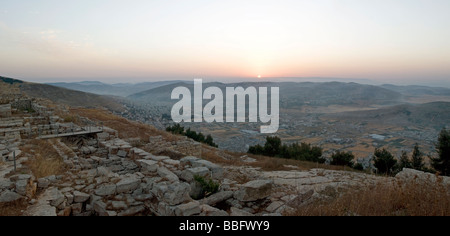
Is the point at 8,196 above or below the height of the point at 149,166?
above

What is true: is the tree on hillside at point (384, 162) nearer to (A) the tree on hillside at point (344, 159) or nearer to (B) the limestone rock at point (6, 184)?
(A) the tree on hillside at point (344, 159)

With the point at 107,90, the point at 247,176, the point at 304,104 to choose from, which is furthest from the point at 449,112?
the point at 107,90

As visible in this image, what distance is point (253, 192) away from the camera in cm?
570

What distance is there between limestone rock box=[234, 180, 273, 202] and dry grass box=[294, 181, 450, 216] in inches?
64.3

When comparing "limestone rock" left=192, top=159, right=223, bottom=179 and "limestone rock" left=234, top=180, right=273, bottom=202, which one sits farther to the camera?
"limestone rock" left=192, top=159, right=223, bottom=179

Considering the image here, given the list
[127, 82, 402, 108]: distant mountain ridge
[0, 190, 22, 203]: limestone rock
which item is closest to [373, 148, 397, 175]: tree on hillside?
[0, 190, 22, 203]: limestone rock

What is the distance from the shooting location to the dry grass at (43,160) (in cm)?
679

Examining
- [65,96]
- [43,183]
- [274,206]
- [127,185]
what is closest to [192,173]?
[127,185]

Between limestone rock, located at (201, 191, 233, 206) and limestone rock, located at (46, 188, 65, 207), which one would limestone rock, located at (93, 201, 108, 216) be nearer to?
limestone rock, located at (46, 188, 65, 207)

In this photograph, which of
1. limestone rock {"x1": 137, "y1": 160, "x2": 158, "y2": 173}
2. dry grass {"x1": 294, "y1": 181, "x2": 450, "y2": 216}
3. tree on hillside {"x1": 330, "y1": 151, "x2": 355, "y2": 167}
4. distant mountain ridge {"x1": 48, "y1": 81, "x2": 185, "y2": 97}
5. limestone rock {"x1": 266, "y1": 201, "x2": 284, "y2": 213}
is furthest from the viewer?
distant mountain ridge {"x1": 48, "y1": 81, "x2": 185, "y2": 97}

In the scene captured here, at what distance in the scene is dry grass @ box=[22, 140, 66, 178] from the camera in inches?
268

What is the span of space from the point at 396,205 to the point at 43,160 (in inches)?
399

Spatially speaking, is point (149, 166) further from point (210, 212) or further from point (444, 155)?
point (444, 155)
